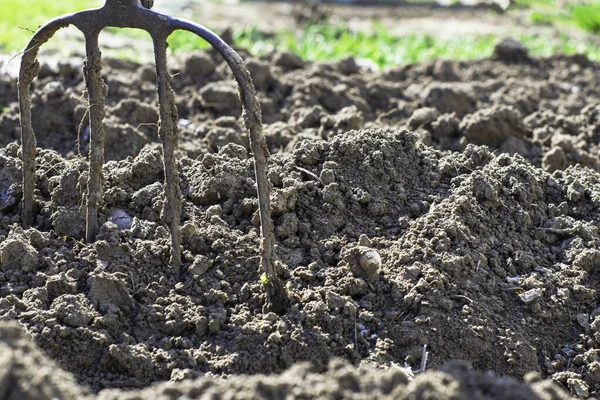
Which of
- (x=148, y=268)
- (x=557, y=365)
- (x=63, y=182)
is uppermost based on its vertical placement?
(x=63, y=182)

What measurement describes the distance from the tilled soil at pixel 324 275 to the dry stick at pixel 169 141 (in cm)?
11

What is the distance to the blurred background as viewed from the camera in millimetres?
8055

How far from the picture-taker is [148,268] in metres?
3.57

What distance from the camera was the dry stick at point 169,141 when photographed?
343cm

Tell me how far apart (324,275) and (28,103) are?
1570 millimetres

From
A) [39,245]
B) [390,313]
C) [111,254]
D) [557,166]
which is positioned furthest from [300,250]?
[557,166]

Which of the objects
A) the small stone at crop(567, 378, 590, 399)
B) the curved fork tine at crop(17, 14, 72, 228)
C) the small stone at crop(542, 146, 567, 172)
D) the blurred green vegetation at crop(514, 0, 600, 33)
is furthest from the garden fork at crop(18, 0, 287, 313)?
the blurred green vegetation at crop(514, 0, 600, 33)

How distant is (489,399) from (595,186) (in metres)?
2.24

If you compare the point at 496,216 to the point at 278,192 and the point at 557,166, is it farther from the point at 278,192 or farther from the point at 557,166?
the point at 557,166

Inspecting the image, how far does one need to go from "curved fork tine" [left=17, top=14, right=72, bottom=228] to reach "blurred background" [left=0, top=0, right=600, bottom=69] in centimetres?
294

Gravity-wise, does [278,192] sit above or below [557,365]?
above

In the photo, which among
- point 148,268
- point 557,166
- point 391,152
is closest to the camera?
point 148,268

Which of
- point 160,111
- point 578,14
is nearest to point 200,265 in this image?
point 160,111

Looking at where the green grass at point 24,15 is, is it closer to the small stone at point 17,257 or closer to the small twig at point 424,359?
the small stone at point 17,257
